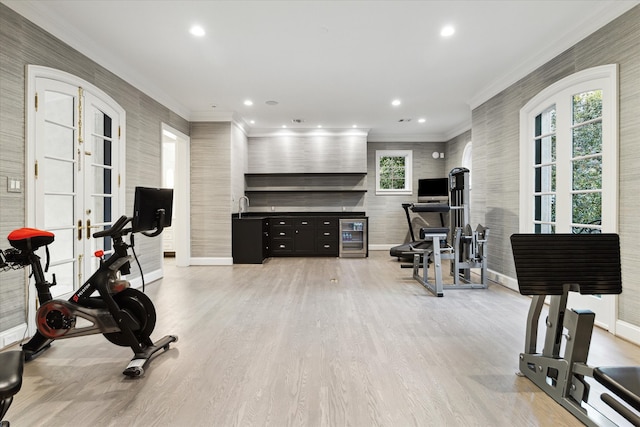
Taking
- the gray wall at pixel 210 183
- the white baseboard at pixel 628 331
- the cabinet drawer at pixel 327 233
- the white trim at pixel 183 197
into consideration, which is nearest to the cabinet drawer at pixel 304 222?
the cabinet drawer at pixel 327 233

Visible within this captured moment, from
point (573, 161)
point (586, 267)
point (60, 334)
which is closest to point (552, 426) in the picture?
point (586, 267)

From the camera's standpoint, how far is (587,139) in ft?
10.5

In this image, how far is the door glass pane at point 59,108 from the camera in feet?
9.88

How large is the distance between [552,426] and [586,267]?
0.86 meters

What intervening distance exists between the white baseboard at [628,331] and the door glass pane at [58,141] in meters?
5.35

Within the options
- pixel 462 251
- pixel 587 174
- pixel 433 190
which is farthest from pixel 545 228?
pixel 433 190

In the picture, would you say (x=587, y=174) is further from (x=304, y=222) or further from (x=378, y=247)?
(x=378, y=247)

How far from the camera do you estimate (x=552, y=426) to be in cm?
162

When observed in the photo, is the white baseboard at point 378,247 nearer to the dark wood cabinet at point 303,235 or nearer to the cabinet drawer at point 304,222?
the dark wood cabinet at point 303,235

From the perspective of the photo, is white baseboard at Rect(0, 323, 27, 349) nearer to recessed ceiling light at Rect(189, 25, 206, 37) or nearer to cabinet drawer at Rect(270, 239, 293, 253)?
recessed ceiling light at Rect(189, 25, 206, 37)

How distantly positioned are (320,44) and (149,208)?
2509mm

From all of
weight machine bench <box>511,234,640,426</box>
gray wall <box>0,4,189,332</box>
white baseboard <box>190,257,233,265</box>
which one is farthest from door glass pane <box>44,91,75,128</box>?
weight machine bench <box>511,234,640,426</box>

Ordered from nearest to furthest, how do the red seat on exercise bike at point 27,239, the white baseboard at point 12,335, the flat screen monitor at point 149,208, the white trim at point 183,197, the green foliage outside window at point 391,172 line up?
the red seat on exercise bike at point 27,239, the flat screen monitor at point 149,208, the white baseboard at point 12,335, the white trim at point 183,197, the green foliage outside window at point 391,172

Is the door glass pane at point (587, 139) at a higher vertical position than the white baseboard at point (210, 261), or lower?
higher
